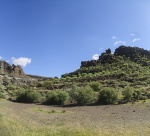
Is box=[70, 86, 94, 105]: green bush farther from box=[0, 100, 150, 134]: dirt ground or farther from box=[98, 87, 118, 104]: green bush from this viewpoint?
box=[0, 100, 150, 134]: dirt ground

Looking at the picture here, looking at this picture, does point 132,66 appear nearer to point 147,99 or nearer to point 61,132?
point 147,99

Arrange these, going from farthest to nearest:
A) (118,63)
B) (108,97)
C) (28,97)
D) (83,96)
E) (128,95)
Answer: (118,63) < (28,97) < (128,95) < (83,96) < (108,97)

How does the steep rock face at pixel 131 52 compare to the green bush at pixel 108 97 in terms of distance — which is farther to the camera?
the steep rock face at pixel 131 52

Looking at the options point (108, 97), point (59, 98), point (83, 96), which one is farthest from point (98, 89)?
point (83, 96)

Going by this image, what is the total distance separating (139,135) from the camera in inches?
1020

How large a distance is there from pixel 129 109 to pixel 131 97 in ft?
35.1

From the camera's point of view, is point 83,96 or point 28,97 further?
point 28,97

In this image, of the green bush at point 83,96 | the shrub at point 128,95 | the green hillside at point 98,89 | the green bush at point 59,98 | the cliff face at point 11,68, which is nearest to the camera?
the green bush at point 83,96

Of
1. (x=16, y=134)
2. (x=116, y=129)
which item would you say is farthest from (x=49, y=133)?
(x=116, y=129)

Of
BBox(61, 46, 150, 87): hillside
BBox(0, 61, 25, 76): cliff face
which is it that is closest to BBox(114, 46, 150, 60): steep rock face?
BBox(61, 46, 150, 87): hillside

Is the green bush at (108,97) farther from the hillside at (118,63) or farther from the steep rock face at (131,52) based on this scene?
the steep rock face at (131,52)

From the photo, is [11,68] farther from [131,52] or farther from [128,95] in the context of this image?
[128,95]

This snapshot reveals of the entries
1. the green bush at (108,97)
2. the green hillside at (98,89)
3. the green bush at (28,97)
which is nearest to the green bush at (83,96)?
the green hillside at (98,89)

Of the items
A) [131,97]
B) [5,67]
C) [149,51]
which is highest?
[149,51]
